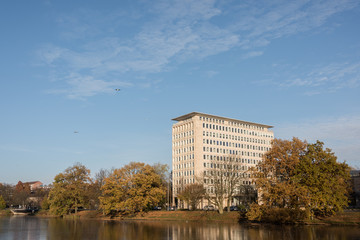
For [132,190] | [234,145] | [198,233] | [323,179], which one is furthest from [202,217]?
[234,145]

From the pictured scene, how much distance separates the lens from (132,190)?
100188mm

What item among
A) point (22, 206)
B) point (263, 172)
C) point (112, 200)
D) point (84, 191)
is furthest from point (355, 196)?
point (22, 206)

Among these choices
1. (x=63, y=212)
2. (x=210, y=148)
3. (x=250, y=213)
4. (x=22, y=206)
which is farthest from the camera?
(x=22, y=206)

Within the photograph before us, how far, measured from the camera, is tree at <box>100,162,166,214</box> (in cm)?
9925

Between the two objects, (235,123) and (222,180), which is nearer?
(222,180)

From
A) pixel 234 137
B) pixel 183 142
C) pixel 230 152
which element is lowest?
pixel 230 152

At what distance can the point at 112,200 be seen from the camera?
101875 mm

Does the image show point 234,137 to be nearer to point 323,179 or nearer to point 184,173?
point 184,173

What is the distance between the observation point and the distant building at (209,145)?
144m

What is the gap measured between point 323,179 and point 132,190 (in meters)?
55.3

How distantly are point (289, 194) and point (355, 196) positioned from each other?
7209 cm

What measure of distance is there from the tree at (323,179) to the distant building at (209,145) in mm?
63265

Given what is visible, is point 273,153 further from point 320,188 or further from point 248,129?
point 248,129

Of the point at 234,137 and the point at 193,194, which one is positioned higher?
the point at 234,137
